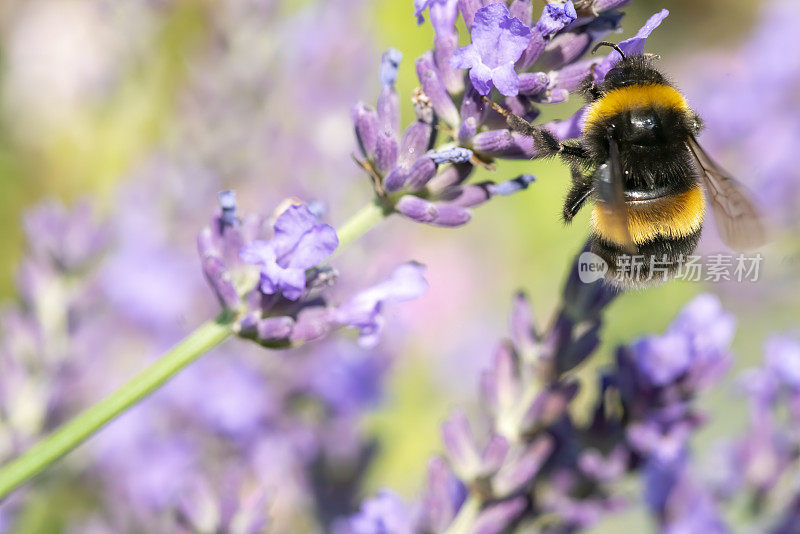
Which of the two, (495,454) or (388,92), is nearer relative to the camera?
(388,92)

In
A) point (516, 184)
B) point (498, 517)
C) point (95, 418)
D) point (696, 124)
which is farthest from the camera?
point (696, 124)

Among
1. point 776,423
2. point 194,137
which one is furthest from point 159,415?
point 776,423

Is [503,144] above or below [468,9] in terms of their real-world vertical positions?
below

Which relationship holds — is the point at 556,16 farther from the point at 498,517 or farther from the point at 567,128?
the point at 498,517

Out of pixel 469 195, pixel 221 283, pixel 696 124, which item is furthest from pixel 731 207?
pixel 221 283

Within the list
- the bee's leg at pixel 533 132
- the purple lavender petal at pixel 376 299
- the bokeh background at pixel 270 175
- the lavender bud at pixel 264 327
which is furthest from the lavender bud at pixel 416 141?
the bokeh background at pixel 270 175

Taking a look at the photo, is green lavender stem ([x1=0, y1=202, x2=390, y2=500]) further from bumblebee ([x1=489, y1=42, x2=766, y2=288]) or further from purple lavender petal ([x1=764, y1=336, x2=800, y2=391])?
purple lavender petal ([x1=764, y1=336, x2=800, y2=391])

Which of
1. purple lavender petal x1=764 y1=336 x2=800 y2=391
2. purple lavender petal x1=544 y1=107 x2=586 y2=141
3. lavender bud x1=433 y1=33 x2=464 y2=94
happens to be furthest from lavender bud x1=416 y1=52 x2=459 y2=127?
purple lavender petal x1=764 y1=336 x2=800 y2=391

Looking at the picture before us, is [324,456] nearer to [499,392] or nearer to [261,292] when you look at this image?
[499,392]
